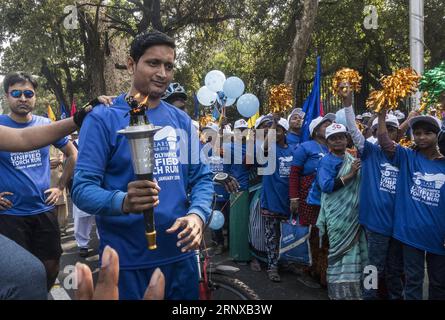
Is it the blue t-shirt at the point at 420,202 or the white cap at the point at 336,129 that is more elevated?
the white cap at the point at 336,129

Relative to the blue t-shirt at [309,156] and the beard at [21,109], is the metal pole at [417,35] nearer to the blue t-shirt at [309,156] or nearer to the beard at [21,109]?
the blue t-shirt at [309,156]

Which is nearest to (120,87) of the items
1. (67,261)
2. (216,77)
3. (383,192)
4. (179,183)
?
(216,77)

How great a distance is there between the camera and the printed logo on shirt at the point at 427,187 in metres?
3.49

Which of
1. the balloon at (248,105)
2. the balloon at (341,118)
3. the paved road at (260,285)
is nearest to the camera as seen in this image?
the paved road at (260,285)

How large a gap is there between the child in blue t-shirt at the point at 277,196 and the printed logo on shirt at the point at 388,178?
5.27ft

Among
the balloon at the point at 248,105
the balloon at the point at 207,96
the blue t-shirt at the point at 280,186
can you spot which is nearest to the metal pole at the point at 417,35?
the balloon at the point at 248,105

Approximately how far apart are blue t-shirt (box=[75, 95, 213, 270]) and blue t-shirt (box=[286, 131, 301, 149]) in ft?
12.2

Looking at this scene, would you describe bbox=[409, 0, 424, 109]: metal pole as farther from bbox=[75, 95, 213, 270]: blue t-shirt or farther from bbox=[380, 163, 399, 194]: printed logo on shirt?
bbox=[75, 95, 213, 270]: blue t-shirt

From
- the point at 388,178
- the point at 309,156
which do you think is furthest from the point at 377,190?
the point at 309,156

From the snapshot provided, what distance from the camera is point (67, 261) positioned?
21.0 ft

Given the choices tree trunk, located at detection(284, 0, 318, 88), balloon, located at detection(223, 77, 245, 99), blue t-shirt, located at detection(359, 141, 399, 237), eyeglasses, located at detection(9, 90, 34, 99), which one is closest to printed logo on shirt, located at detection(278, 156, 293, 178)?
blue t-shirt, located at detection(359, 141, 399, 237)

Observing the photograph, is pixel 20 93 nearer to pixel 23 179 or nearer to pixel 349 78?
pixel 23 179

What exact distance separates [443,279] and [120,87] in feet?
45.8

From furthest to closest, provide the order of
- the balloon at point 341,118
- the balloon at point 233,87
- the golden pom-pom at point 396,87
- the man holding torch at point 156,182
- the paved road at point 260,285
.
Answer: the balloon at point 233,87, the balloon at point 341,118, the paved road at point 260,285, the golden pom-pom at point 396,87, the man holding torch at point 156,182
